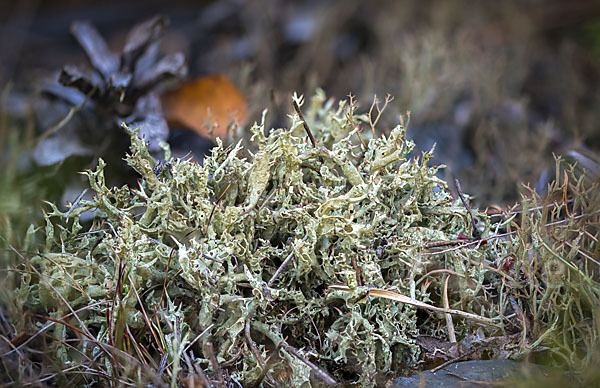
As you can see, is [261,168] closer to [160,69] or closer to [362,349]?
[362,349]

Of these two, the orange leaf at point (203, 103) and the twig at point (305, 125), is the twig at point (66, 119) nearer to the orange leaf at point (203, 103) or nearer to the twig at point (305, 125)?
the orange leaf at point (203, 103)

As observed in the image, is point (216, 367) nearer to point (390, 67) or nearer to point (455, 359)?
point (455, 359)

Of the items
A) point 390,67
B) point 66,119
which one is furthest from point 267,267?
point 390,67

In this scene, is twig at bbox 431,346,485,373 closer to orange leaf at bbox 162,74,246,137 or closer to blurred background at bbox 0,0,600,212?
blurred background at bbox 0,0,600,212

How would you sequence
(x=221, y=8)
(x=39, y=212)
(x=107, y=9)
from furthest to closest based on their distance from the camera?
(x=107, y=9) → (x=221, y=8) → (x=39, y=212)

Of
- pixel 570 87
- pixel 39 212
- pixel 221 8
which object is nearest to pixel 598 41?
pixel 570 87

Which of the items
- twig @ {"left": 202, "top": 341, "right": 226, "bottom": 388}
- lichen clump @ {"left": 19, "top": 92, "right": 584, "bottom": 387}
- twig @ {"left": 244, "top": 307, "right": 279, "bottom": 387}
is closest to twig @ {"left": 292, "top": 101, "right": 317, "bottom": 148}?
lichen clump @ {"left": 19, "top": 92, "right": 584, "bottom": 387}

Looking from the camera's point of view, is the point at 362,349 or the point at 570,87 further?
the point at 570,87

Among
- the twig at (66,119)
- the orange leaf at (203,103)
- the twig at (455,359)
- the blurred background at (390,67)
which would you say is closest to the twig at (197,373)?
the twig at (455,359)
